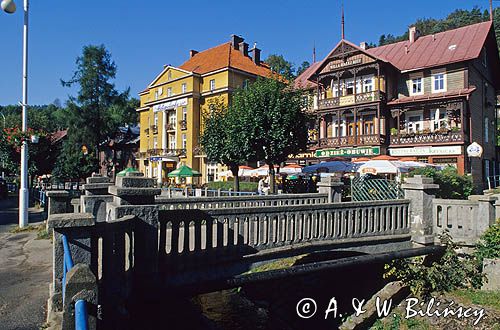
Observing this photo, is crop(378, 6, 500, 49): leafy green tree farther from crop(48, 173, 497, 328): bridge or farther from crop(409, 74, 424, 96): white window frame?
crop(48, 173, 497, 328): bridge

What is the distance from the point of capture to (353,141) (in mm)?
30156

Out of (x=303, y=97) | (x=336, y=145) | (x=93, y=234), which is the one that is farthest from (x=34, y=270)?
(x=336, y=145)

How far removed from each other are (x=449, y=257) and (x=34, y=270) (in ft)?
28.3

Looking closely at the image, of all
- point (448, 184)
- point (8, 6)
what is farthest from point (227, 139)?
point (8, 6)

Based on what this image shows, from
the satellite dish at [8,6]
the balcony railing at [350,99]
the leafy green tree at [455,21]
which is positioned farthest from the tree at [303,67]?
the satellite dish at [8,6]

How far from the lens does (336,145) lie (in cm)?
3112

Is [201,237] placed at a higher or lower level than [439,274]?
higher

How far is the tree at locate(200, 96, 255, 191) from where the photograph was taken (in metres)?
19.3

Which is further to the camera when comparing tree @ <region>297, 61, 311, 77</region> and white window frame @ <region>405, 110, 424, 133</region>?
tree @ <region>297, 61, 311, 77</region>

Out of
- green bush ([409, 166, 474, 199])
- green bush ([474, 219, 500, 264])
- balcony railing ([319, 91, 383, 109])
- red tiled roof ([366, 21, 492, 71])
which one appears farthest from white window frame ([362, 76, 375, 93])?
green bush ([474, 219, 500, 264])

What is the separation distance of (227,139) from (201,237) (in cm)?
1498

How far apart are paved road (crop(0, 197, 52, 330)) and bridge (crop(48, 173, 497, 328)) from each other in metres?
1.00

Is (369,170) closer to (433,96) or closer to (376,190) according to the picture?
(376,190)

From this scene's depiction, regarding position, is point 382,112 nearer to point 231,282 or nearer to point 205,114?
point 205,114
